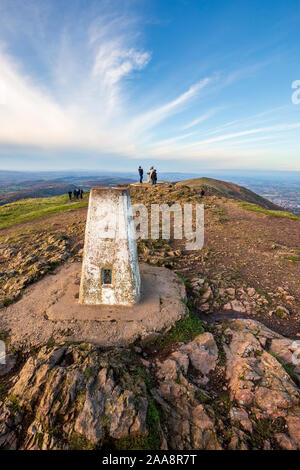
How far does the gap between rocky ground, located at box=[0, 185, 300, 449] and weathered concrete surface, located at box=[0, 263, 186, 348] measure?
41 cm

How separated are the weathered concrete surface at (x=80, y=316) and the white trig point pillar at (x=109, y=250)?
62 cm

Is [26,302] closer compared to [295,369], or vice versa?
[295,369]

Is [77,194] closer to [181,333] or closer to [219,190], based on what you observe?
[219,190]

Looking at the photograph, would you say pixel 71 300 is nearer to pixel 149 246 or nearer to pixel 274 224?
pixel 149 246

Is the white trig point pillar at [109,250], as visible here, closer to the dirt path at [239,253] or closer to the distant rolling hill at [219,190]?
the dirt path at [239,253]

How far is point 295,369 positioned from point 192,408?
418cm

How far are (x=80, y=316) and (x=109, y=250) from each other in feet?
9.99

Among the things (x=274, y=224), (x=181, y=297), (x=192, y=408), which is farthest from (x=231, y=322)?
(x=274, y=224)

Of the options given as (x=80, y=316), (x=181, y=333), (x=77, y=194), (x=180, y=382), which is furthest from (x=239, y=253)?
(x=77, y=194)

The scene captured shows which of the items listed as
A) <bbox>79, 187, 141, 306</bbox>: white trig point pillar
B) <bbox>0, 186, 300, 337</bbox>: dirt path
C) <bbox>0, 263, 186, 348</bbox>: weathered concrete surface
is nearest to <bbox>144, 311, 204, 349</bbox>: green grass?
<bbox>0, 263, 186, 348</bbox>: weathered concrete surface

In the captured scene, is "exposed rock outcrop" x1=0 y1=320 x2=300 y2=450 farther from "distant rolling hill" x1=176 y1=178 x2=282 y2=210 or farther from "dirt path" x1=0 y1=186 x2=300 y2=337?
"distant rolling hill" x1=176 y1=178 x2=282 y2=210

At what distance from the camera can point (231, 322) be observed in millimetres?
9672

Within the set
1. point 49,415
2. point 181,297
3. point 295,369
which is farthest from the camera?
point 181,297
